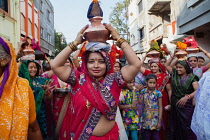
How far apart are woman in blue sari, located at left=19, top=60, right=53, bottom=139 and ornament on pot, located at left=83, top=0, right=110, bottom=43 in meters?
1.83

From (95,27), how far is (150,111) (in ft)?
8.80

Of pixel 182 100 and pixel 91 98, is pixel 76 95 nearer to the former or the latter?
pixel 91 98

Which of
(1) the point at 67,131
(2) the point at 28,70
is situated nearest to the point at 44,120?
(1) the point at 67,131

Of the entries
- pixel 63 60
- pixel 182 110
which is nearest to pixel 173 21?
pixel 182 110

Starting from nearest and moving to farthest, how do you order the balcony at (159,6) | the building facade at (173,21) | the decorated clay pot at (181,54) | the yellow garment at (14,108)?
the yellow garment at (14,108) < the decorated clay pot at (181,54) < the building facade at (173,21) < the balcony at (159,6)

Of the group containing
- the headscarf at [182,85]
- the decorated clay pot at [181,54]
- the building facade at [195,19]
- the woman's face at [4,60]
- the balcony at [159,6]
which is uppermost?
the balcony at [159,6]

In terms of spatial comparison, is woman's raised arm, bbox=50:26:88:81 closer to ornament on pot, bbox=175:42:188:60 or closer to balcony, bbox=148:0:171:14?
ornament on pot, bbox=175:42:188:60

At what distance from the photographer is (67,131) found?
356 cm

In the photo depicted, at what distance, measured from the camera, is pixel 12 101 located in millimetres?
1827

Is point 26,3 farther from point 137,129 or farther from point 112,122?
point 112,122

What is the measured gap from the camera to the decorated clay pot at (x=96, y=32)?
2.26 m

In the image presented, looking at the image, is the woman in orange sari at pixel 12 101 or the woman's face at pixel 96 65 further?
the woman's face at pixel 96 65

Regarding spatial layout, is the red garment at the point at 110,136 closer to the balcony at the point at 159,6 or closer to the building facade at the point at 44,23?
the balcony at the point at 159,6

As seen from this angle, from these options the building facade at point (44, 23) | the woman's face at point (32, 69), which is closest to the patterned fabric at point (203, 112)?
the woman's face at point (32, 69)
